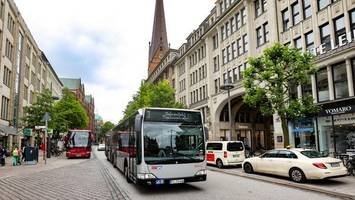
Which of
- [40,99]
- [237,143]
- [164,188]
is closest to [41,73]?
[40,99]

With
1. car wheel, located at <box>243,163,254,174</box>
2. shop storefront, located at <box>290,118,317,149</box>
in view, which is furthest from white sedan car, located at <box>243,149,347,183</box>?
shop storefront, located at <box>290,118,317,149</box>

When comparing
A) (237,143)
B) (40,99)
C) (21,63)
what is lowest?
(237,143)

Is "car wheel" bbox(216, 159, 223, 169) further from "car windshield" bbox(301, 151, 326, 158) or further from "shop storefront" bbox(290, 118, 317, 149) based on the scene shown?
"shop storefront" bbox(290, 118, 317, 149)

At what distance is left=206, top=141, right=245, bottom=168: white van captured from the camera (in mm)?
19891

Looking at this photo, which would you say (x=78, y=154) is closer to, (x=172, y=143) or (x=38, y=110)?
(x=38, y=110)

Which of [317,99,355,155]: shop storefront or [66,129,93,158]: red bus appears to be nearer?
[317,99,355,155]: shop storefront

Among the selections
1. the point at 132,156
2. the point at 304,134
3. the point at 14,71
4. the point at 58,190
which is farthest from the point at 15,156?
the point at 304,134

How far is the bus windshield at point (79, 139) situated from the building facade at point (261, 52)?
15.1 meters

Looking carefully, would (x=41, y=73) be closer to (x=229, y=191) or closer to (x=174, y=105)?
(x=174, y=105)

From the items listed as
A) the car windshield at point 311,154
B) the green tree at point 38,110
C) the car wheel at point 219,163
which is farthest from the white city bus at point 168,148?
the green tree at point 38,110

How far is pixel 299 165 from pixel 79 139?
25.2 meters

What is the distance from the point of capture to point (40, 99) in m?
34.1

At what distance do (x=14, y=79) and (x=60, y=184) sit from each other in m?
29.2

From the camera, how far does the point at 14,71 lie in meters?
37.9
